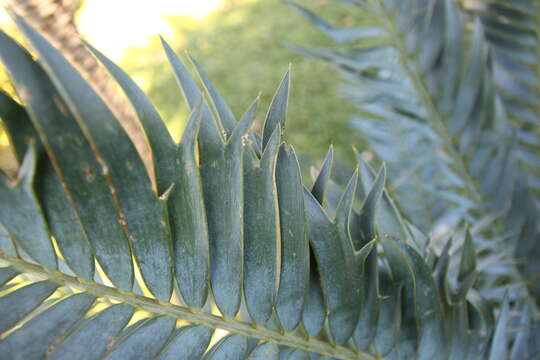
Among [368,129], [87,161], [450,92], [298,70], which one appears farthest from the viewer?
[298,70]

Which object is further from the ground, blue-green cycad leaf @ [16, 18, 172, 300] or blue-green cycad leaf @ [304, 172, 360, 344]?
blue-green cycad leaf @ [16, 18, 172, 300]

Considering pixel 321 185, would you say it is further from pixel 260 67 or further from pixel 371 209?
pixel 260 67

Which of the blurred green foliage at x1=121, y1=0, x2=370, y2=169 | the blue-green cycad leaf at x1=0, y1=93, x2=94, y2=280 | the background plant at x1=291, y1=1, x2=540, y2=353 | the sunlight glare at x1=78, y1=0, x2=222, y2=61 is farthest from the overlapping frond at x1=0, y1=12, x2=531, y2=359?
the sunlight glare at x1=78, y1=0, x2=222, y2=61

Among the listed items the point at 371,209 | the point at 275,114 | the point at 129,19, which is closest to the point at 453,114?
the point at 371,209

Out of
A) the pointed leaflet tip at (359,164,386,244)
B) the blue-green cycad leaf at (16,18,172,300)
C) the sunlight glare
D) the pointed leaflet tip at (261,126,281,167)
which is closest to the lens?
the blue-green cycad leaf at (16,18,172,300)

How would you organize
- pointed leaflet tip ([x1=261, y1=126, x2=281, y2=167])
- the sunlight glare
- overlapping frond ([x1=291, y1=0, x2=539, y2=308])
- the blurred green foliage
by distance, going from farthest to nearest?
the sunlight glare → the blurred green foliage → overlapping frond ([x1=291, y1=0, x2=539, y2=308]) → pointed leaflet tip ([x1=261, y1=126, x2=281, y2=167])

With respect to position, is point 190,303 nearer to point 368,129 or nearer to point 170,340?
point 170,340

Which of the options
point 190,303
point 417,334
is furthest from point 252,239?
point 417,334

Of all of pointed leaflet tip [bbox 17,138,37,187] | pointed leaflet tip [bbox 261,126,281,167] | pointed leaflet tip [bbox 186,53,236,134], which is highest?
pointed leaflet tip [bbox 17,138,37,187]

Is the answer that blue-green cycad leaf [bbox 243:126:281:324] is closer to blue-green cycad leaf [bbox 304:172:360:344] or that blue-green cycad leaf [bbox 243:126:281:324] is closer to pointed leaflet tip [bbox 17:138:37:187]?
blue-green cycad leaf [bbox 304:172:360:344]
